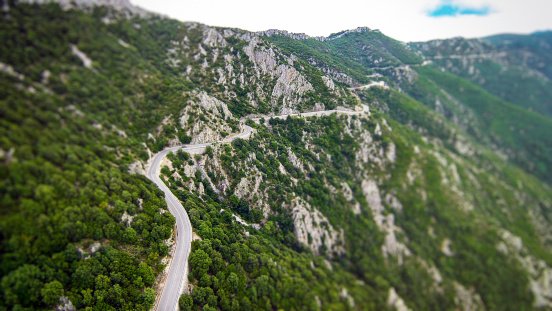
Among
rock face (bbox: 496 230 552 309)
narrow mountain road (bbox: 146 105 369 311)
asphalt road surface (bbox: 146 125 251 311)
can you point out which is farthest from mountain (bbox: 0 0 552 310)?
asphalt road surface (bbox: 146 125 251 311)

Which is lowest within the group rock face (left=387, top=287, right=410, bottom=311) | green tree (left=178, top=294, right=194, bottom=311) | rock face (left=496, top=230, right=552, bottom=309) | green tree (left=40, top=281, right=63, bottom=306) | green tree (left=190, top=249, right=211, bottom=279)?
rock face (left=387, top=287, right=410, bottom=311)

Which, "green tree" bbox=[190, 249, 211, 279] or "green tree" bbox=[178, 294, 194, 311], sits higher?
"green tree" bbox=[190, 249, 211, 279]

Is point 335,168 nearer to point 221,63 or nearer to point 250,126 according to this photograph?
point 250,126

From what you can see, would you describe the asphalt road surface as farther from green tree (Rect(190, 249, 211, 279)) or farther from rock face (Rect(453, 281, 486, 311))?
rock face (Rect(453, 281, 486, 311))

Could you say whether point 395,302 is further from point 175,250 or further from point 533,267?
point 175,250

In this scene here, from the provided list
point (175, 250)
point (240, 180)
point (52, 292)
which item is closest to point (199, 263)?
point (175, 250)

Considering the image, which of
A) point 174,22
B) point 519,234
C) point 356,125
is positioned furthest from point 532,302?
point 174,22
